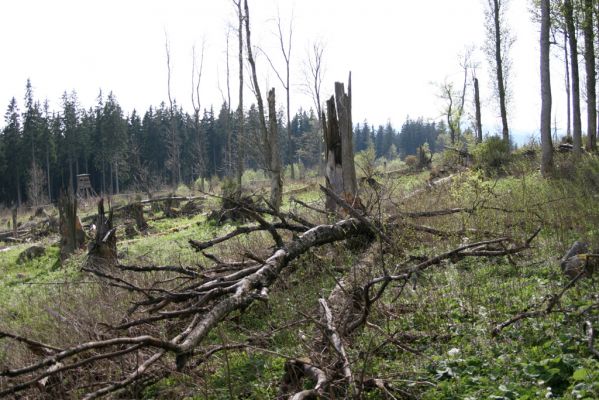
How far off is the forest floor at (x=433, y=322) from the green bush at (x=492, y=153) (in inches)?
441

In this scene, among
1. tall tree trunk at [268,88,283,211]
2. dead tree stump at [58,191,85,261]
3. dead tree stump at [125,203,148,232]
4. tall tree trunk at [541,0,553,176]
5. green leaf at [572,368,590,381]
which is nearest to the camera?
green leaf at [572,368,590,381]

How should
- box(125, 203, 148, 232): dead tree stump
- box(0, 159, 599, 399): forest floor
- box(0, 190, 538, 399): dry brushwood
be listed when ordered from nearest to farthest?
1. box(0, 190, 538, 399): dry brushwood
2. box(0, 159, 599, 399): forest floor
3. box(125, 203, 148, 232): dead tree stump

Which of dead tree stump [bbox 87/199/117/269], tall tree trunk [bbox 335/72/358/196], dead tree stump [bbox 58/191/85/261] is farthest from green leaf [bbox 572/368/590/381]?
dead tree stump [bbox 58/191/85/261]

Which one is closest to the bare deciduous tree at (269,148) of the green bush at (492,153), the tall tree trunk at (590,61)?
the green bush at (492,153)

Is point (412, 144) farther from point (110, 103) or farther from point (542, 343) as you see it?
point (542, 343)

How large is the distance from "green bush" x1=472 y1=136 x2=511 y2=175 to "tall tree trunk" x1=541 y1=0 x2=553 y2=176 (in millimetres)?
4346

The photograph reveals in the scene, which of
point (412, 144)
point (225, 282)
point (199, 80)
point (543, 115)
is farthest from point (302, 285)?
point (412, 144)

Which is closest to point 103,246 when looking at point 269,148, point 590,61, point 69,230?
point 69,230

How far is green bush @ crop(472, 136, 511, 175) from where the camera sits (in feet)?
62.6

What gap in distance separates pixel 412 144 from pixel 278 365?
115446mm

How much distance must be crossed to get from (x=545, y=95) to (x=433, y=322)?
12417 mm

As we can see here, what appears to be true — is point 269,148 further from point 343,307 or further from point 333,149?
point 343,307

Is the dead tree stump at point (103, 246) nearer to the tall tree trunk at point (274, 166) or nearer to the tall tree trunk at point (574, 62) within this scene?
the tall tree trunk at point (274, 166)

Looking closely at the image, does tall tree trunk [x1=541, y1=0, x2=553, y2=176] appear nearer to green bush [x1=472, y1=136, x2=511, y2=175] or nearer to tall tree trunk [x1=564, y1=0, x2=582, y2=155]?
tall tree trunk [x1=564, y1=0, x2=582, y2=155]
